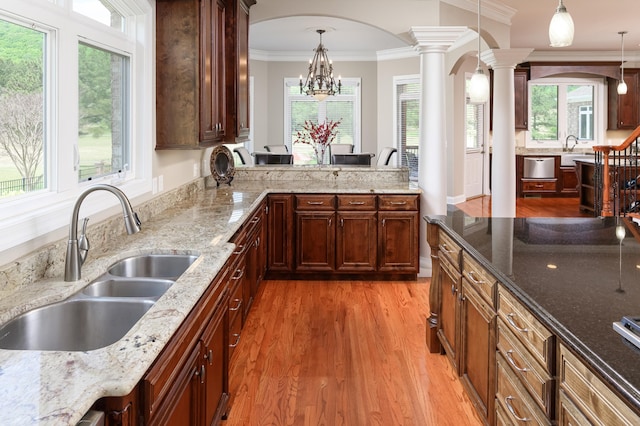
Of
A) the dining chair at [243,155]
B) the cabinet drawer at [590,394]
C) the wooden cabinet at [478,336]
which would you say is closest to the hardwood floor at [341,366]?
the wooden cabinet at [478,336]

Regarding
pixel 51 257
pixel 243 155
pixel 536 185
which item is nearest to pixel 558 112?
pixel 536 185

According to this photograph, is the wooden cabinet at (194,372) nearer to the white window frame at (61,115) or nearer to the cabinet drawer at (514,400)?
the white window frame at (61,115)

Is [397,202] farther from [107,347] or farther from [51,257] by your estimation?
[107,347]

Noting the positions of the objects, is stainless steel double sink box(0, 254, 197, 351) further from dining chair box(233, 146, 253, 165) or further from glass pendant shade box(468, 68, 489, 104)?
dining chair box(233, 146, 253, 165)

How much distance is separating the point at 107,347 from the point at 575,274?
59.8 inches

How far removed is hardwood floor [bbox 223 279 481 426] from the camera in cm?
275

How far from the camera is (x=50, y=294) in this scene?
6.02 feet

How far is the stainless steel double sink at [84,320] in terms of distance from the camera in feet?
5.57

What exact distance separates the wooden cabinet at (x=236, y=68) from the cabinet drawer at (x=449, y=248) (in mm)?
1976

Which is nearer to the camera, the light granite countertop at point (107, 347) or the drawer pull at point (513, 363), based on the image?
the light granite countertop at point (107, 347)

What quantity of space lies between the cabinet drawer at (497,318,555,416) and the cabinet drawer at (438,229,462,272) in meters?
0.72

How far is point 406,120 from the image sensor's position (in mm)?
10523

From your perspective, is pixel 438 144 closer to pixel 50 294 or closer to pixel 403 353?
pixel 403 353

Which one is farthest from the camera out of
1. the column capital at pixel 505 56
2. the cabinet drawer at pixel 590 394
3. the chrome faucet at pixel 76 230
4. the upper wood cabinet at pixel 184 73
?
the column capital at pixel 505 56
